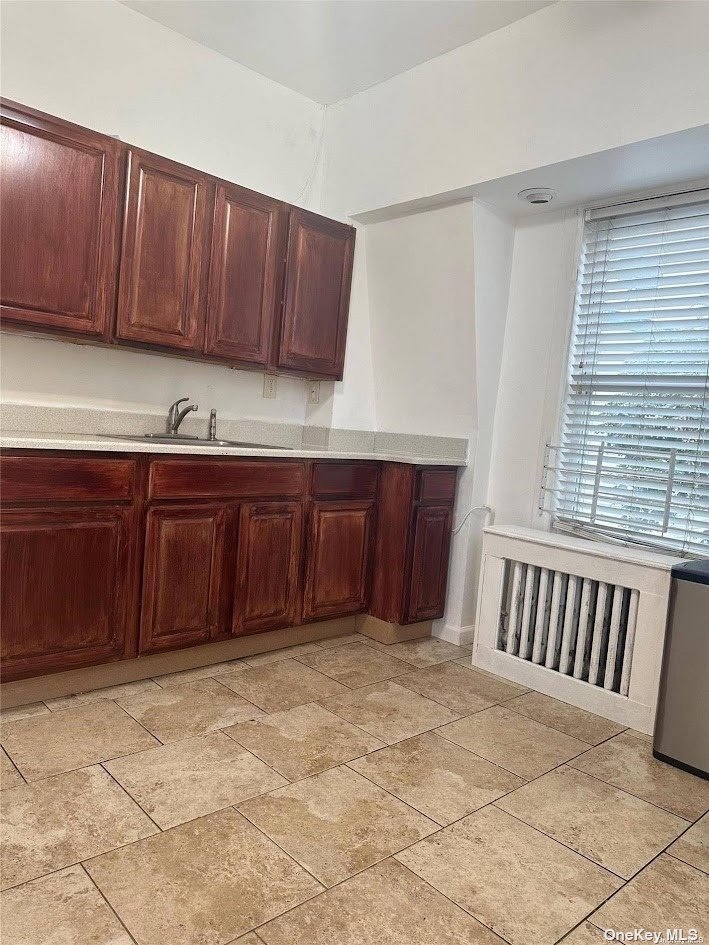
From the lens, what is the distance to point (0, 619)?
2332 mm

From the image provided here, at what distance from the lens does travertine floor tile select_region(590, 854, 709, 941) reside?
1.62m

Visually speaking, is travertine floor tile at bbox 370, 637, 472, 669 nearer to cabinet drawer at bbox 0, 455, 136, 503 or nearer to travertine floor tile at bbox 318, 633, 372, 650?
travertine floor tile at bbox 318, 633, 372, 650

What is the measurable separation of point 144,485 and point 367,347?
1775 millimetres

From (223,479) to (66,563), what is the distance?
2.29 feet

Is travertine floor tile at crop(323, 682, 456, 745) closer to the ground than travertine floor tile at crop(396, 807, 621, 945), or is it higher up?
higher up

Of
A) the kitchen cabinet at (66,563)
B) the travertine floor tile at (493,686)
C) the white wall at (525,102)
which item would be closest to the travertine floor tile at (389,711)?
the travertine floor tile at (493,686)

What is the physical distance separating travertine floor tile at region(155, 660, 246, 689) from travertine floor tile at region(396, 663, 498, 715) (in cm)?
73

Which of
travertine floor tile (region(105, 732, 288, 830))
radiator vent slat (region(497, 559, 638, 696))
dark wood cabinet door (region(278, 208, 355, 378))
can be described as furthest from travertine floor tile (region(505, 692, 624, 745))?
dark wood cabinet door (region(278, 208, 355, 378))

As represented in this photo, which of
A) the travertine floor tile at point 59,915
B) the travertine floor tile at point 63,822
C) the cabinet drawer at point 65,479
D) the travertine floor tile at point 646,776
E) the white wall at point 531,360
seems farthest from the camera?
the white wall at point 531,360

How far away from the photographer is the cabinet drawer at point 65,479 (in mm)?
2303

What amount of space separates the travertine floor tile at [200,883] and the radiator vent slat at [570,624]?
1.65 metres

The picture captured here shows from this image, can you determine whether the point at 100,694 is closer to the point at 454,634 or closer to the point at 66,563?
the point at 66,563

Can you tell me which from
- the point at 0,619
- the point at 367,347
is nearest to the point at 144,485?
the point at 0,619

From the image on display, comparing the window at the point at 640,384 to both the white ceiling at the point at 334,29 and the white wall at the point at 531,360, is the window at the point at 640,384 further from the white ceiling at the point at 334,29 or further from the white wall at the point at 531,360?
the white ceiling at the point at 334,29
